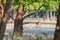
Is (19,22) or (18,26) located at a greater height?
(19,22)

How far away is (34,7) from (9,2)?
7991 millimetres

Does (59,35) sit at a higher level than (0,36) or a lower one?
higher

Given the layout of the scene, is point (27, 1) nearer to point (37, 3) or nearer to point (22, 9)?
point (37, 3)

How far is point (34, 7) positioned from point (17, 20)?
190 centimetres

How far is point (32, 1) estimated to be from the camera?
15625 millimetres

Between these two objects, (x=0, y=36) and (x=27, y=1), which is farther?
(x=27, y=1)

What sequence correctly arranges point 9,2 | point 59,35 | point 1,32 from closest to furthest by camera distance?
point 59,35, point 9,2, point 1,32

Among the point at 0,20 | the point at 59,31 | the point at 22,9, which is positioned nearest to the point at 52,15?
the point at 22,9

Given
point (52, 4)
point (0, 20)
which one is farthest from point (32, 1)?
point (0, 20)

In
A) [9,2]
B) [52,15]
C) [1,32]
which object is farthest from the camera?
[52,15]

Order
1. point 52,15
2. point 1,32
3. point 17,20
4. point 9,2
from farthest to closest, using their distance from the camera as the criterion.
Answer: point 52,15, point 17,20, point 1,32, point 9,2

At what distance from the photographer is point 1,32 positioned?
9.16 meters

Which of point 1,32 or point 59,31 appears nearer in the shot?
point 59,31

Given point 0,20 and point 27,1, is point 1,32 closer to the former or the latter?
point 0,20
